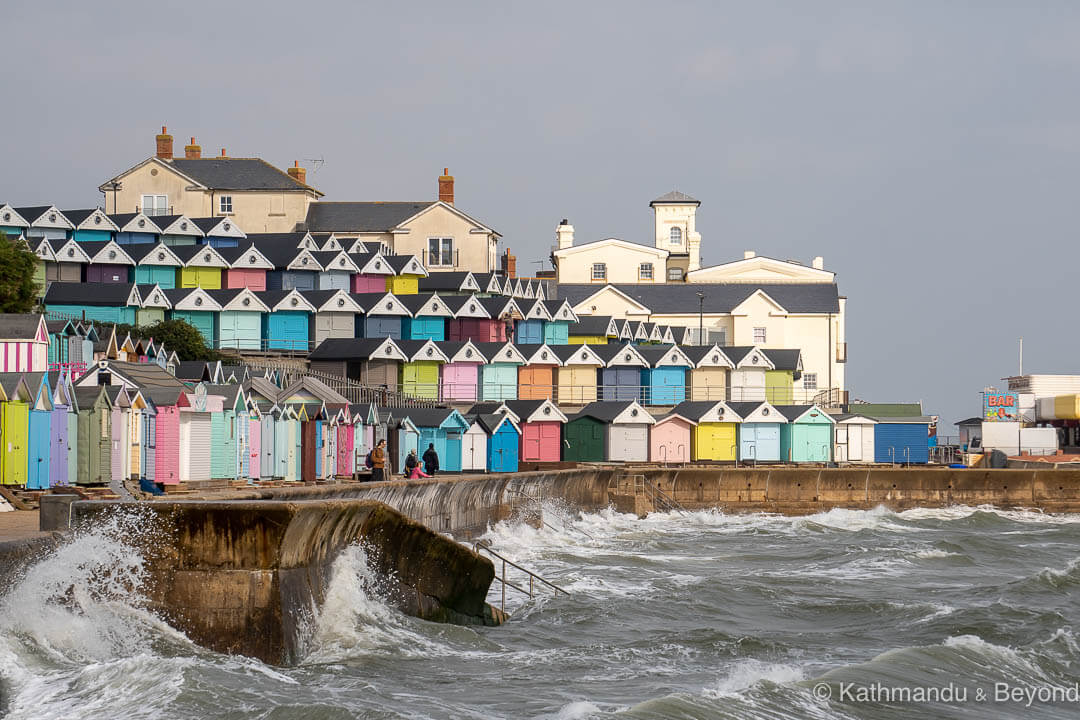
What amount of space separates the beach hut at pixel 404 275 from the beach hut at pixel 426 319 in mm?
5300

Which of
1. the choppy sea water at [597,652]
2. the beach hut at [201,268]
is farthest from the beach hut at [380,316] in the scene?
the choppy sea water at [597,652]

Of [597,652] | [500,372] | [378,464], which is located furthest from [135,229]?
[597,652]

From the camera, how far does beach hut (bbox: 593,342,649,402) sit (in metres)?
76.2

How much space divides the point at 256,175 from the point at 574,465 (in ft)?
134

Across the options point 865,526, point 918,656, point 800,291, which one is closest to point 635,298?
point 800,291

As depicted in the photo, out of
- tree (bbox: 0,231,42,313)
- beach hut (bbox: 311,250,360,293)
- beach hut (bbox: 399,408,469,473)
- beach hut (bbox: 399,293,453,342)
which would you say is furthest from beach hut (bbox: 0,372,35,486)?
beach hut (bbox: 311,250,360,293)

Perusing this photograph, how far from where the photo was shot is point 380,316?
7756 cm

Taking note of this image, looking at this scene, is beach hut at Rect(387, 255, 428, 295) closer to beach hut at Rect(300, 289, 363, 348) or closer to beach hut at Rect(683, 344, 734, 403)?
beach hut at Rect(300, 289, 363, 348)

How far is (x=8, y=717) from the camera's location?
43.7 ft

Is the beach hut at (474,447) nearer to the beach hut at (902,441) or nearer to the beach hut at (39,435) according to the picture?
the beach hut at (902,441)

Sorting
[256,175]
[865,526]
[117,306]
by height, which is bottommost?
[865,526]

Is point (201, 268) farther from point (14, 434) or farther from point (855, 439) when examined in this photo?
point (14, 434)

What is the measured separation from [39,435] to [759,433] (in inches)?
1879

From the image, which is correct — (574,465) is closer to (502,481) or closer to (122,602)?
(502,481)
